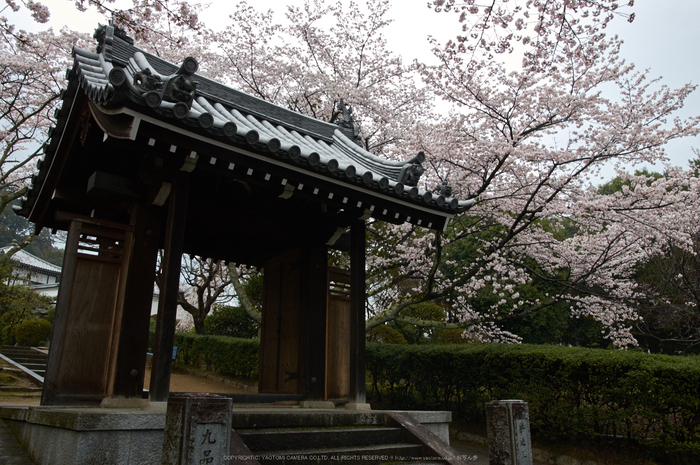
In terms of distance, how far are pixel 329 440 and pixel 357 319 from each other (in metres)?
1.69

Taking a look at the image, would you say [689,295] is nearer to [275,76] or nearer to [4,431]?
[275,76]

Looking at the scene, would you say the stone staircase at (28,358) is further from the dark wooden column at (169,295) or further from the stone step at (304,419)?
the stone step at (304,419)

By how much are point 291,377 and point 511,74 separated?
789 cm

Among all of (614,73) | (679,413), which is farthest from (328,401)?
(614,73)

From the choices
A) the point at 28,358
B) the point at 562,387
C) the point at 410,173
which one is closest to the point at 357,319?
the point at 410,173

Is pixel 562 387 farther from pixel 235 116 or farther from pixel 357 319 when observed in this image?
pixel 235 116

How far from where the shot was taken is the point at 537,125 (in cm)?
959

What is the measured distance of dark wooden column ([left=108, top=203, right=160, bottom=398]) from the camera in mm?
4809

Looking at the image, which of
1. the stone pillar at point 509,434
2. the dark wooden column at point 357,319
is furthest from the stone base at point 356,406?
the stone pillar at point 509,434

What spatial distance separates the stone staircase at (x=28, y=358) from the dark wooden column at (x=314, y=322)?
847cm

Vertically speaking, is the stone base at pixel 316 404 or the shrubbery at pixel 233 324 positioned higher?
the shrubbery at pixel 233 324

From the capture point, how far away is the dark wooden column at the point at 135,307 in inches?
189

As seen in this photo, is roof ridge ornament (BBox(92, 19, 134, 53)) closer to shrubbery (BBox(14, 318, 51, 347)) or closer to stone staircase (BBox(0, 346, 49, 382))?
stone staircase (BBox(0, 346, 49, 382))

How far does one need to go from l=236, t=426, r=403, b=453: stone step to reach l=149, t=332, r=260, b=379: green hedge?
8.24m
